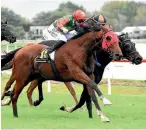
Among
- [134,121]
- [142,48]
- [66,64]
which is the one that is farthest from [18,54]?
[142,48]

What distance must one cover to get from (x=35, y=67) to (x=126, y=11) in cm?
5608

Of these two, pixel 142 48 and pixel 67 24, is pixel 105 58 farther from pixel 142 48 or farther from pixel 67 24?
pixel 142 48

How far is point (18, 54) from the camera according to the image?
12.5 metres

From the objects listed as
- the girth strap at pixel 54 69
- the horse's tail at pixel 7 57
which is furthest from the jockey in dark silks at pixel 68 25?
the horse's tail at pixel 7 57

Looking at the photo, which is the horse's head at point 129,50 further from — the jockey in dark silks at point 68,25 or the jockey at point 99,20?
the jockey at point 99,20

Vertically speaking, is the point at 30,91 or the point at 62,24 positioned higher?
the point at 62,24

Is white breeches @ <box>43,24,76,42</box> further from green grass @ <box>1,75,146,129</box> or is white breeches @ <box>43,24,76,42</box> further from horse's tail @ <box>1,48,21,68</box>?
green grass @ <box>1,75,146,129</box>

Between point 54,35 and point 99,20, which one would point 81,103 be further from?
point 54,35

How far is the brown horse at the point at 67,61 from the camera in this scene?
11281 mm

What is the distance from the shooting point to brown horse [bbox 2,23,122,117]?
11.3 metres

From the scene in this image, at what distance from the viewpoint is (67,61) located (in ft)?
38.1

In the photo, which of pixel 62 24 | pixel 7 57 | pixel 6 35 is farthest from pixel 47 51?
pixel 6 35

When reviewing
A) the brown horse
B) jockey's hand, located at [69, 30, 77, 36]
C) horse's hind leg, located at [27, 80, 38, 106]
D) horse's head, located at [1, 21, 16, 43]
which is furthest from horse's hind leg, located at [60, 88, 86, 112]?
horse's head, located at [1, 21, 16, 43]

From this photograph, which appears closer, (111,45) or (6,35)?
(111,45)
